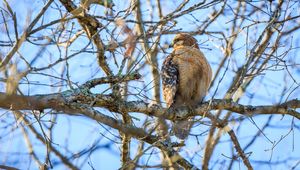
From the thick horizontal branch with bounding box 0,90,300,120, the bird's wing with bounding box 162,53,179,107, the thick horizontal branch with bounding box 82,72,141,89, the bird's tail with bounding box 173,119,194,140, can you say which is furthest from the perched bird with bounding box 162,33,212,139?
the bird's tail with bounding box 173,119,194,140

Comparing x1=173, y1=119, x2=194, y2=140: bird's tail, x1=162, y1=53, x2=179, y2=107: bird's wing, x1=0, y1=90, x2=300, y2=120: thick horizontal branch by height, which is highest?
x1=162, y1=53, x2=179, y2=107: bird's wing

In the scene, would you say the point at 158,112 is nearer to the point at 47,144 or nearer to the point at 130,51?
the point at 130,51

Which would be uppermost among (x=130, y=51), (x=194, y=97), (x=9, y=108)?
(x=194, y=97)

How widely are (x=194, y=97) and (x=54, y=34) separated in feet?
8.27

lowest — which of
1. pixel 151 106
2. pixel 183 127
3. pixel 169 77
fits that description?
pixel 183 127

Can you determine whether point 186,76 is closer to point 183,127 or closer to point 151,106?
A: point 151,106

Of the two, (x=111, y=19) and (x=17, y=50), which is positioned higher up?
(x=111, y=19)

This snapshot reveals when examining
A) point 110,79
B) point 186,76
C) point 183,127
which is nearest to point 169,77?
point 186,76

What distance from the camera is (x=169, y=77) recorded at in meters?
6.58

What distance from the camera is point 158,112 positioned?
502cm

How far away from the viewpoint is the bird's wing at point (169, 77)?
21.4 ft

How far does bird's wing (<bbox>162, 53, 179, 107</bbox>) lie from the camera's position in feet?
21.4

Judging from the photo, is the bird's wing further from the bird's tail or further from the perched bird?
the bird's tail

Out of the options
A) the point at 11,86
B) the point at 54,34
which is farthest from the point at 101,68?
the point at 11,86
